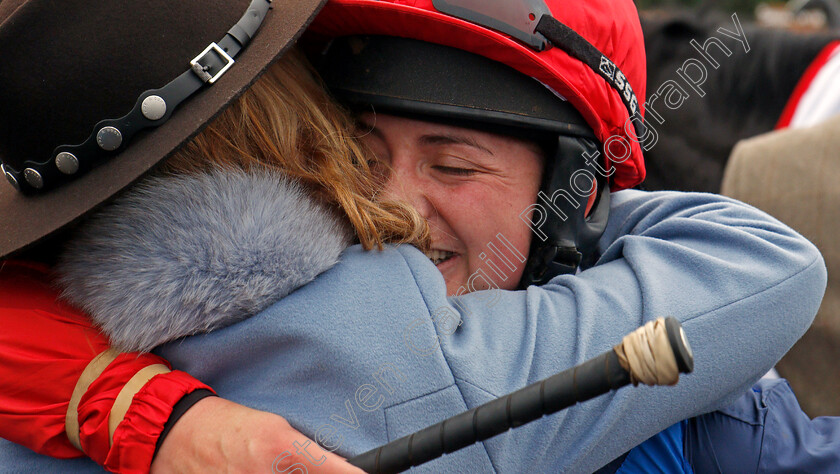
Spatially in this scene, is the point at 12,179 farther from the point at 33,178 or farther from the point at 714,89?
the point at 714,89

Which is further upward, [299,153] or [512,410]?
[299,153]

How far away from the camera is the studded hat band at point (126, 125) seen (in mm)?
1201

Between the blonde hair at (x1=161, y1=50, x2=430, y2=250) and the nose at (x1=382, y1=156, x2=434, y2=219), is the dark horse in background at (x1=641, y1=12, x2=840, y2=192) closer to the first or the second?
the nose at (x1=382, y1=156, x2=434, y2=219)

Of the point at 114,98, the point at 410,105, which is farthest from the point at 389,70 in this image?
the point at 114,98

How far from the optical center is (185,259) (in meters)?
1.19

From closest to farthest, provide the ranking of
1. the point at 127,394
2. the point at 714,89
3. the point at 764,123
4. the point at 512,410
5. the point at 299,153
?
1. the point at 512,410
2. the point at 127,394
3. the point at 299,153
4. the point at 764,123
5. the point at 714,89

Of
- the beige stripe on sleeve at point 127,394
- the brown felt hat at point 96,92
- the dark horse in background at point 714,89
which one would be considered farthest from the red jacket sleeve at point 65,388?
the dark horse in background at point 714,89

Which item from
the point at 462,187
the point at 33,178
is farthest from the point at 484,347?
the point at 33,178

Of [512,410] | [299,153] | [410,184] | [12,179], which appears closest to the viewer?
[512,410]

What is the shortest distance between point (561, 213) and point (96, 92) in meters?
1.08

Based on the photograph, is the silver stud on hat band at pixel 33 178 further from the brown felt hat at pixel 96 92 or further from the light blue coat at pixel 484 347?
the light blue coat at pixel 484 347

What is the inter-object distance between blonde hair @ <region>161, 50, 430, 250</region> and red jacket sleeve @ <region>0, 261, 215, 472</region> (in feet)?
1.17

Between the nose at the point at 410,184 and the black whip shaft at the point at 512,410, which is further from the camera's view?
the nose at the point at 410,184

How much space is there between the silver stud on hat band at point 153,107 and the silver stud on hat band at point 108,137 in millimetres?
60
